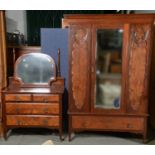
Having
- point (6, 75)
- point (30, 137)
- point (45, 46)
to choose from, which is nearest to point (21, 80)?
point (6, 75)

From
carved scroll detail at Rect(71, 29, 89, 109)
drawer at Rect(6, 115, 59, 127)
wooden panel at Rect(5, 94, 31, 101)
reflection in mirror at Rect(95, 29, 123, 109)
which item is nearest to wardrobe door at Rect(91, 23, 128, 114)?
reflection in mirror at Rect(95, 29, 123, 109)

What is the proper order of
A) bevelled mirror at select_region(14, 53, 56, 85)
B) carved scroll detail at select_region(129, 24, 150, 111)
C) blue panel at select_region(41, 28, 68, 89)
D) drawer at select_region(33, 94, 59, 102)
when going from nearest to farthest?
carved scroll detail at select_region(129, 24, 150, 111)
drawer at select_region(33, 94, 59, 102)
bevelled mirror at select_region(14, 53, 56, 85)
blue panel at select_region(41, 28, 68, 89)

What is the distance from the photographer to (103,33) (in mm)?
2398

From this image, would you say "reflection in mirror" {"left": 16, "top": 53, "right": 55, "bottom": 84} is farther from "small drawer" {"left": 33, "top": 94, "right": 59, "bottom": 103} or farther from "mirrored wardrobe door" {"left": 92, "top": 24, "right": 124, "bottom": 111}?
"mirrored wardrobe door" {"left": 92, "top": 24, "right": 124, "bottom": 111}

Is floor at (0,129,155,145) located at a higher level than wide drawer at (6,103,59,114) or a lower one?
lower

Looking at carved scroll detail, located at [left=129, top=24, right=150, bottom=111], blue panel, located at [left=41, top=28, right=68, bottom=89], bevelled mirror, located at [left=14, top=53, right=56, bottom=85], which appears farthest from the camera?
blue panel, located at [left=41, top=28, right=68, bottom=89]

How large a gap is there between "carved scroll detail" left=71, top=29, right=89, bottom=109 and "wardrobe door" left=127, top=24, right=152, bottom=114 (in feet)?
1.82

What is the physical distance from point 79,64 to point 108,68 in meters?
0.38

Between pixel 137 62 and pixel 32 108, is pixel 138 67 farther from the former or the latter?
pixel 32 108

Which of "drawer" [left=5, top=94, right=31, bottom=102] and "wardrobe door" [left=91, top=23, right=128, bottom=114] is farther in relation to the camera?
"drawer" [left=5, top=94, right=31, bottom=102]

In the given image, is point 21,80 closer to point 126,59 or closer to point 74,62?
point 74,62

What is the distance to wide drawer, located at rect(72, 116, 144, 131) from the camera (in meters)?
2.54

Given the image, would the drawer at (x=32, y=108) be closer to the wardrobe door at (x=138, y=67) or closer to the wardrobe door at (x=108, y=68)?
the wardrobe door at (x=108, y=68)

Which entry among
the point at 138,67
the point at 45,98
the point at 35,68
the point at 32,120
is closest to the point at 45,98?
the point at 45,98
